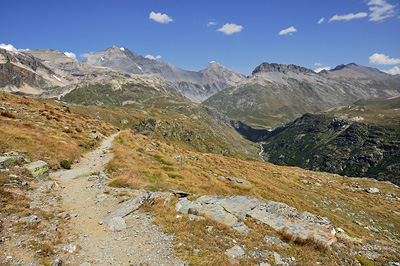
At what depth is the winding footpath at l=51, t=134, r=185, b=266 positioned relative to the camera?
9374mm

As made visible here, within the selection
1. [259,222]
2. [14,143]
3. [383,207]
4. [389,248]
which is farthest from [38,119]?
[383,207]

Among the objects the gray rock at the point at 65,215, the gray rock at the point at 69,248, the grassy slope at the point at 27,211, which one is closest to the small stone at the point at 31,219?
the grassy slope at the point at 27,211

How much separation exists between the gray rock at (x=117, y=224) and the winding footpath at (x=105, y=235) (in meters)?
0.12

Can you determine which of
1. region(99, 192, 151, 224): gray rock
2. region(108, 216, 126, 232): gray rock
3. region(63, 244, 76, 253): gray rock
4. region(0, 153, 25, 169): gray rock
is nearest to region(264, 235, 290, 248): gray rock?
region(108, 216, 126, 232): gray rock

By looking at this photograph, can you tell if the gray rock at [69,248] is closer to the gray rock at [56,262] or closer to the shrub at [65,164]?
the gray rock at [56,262]

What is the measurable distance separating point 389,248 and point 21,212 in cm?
2443

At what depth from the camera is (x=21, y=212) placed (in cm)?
1087

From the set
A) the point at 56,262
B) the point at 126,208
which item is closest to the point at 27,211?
the point at 56,262

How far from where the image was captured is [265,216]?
15.3 m

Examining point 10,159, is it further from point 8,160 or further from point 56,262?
point 56,262

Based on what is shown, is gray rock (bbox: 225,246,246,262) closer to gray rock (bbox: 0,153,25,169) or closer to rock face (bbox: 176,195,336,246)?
rock face (bbox: 176,195,336,246)

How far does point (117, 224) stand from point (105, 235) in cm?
103

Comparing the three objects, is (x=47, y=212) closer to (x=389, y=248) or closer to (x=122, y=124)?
(x=389, y=248)

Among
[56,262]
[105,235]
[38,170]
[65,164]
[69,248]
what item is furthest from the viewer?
[65,164]
